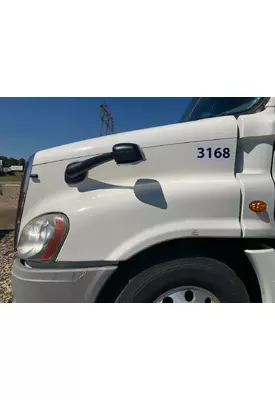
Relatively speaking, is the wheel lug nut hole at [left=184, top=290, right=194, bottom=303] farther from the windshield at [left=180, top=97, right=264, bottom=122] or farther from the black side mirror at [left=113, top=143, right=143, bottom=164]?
the windshield at [left=180, top=97, right=264, bottom=122]

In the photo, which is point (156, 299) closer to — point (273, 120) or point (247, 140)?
point (247, 140)

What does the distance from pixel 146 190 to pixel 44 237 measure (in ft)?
2.33

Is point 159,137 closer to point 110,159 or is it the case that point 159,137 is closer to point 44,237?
point 110,159

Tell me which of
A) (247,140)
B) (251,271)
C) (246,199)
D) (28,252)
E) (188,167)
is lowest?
(251,271)

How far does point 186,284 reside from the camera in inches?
61.9

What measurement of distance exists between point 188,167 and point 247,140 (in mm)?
446

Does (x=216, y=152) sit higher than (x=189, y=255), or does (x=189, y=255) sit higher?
(x=216, y=152)

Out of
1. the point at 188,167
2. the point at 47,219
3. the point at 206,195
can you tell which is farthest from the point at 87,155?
the point at 206,195

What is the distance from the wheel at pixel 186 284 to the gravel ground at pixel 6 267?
1.93 m

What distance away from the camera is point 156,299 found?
157 centimetres

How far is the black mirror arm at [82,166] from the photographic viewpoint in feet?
5.34

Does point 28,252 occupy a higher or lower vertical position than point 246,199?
lower

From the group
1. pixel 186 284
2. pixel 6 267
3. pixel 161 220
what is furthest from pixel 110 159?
pixel 6 267

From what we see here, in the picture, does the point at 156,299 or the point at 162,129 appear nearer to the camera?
the point at 156,299
